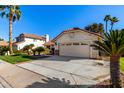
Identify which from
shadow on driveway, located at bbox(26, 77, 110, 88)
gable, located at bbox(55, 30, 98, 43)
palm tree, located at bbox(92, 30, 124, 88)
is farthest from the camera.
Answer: gable, located at bbox(55, 30, 98, 43)

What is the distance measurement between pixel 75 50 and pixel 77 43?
99cm

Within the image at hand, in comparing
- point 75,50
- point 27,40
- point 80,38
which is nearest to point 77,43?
point 80,38

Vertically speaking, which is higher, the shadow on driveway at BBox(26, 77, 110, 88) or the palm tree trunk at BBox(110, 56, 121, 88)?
the palm tree trunk at BBox(110, 56, 121, 88)

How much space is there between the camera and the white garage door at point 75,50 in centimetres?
1828

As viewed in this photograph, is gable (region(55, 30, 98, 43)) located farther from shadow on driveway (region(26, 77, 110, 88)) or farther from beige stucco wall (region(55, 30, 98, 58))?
shadow on driveway (region(26, 77, 110, 88))

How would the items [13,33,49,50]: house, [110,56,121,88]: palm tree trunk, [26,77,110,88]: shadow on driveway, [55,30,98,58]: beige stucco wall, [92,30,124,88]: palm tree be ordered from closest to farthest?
[92,30,124,88]: palm tree < [110,56,121,88]: palm tree trunk < [26,77,110,88]: shadow on driveway < [55,30,98,58]: beige stucco wall < [13,33,49,50]: house

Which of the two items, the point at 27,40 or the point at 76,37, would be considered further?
the point at 27,40

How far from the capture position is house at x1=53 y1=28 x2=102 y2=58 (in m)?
17.8

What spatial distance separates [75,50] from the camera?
1942cm

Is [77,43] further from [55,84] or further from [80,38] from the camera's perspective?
[55,84]

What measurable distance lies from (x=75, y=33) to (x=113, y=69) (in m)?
13.0

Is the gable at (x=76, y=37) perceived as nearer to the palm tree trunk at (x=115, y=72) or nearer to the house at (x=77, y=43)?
the house at (x=77, y=43)

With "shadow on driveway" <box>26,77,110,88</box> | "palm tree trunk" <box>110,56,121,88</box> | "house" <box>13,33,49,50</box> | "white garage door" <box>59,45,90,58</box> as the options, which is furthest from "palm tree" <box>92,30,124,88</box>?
"house" <box>13,33,49,50</box>
